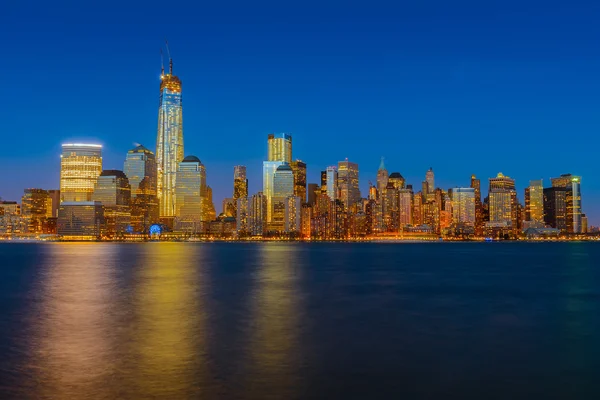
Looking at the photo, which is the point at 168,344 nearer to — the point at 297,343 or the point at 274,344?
the point at 274,344

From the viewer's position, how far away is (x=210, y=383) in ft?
75.4

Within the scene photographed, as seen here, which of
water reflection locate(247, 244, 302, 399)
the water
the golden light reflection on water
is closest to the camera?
the golden light reflection on water

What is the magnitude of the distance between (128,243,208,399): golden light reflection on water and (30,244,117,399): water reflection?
1.38 metres

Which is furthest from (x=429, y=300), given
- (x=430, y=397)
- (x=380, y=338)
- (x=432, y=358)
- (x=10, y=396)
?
(x=10, y=396)

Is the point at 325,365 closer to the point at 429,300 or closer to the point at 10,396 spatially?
the point at 10,396

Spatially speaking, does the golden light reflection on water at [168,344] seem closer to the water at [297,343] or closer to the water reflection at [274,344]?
the water at [297,343]

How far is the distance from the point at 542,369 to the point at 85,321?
28.0m

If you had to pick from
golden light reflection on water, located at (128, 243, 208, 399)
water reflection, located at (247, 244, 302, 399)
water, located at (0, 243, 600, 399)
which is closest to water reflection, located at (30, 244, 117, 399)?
water, located at (0, 243, 600, 399)

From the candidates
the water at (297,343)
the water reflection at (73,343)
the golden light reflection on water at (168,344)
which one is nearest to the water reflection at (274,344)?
the water at (297,343)

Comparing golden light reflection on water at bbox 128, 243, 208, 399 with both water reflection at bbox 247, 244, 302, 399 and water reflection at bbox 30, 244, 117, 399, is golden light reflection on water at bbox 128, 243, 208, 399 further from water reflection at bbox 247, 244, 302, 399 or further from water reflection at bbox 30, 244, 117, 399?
water reflection at bbox 247, 244, 302, 399

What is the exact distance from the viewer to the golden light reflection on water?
2247cm

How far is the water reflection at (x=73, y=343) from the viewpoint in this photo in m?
22.5

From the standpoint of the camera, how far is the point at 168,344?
102 feet

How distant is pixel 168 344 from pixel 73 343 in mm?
5113
